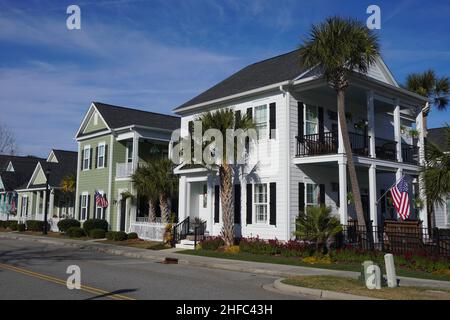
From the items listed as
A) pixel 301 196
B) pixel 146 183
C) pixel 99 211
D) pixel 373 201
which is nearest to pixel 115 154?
pixel 99 211

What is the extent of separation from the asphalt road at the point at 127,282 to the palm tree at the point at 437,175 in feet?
19.8

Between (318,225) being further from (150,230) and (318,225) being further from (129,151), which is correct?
(129,151)

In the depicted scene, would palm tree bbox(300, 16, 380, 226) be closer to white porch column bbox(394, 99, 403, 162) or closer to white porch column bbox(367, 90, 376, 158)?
white porch column bbox(367, 90, 376, 158)

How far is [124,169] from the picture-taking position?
31.2 m

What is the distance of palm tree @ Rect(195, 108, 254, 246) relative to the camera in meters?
19.3

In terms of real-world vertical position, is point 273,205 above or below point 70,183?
below

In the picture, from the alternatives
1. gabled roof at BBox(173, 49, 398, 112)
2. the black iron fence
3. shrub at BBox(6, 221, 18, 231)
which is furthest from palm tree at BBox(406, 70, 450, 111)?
shrub at BBox(6, 221, 18, 231)

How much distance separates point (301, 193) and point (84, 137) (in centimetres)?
2068

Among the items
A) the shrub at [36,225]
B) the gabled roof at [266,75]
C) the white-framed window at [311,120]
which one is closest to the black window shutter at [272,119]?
the gabled roof at [266,75]

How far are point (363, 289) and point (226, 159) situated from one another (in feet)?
33.2

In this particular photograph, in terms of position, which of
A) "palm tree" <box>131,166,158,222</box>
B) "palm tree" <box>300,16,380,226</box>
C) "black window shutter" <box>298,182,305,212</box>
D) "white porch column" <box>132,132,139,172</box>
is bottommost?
"black window shutter" <box>298,182,305,212</box>

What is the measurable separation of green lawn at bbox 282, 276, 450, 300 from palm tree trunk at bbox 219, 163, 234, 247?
26.8ft

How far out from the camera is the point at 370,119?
20.1 meters
